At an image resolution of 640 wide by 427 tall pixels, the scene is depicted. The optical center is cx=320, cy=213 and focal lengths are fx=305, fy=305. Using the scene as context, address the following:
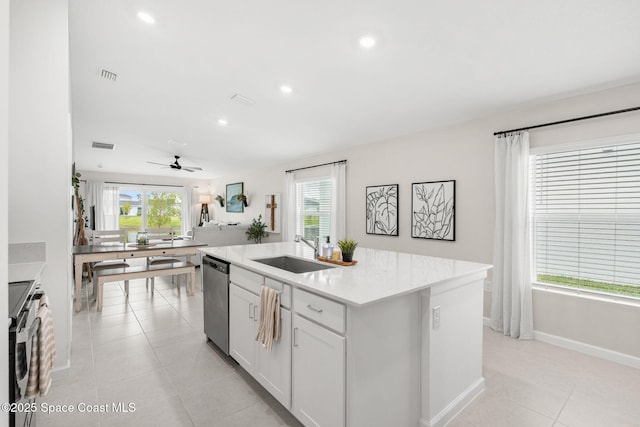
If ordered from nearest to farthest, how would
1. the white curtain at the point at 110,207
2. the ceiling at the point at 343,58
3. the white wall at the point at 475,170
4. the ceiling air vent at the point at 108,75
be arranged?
the ceiling at the point at 343,58 < the white wall at the point at 475,170 < the ceiling air vent at the point at 108,75 < the white curtain at the point at 110,207

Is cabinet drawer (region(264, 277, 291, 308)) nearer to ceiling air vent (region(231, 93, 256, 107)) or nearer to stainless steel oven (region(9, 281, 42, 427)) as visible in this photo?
stainless steel oven (region(9, 281, 42, 427))

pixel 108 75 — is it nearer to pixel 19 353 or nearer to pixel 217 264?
pixel 217 264

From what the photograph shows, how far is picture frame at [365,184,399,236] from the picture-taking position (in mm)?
4230

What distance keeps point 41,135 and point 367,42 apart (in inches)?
98.1

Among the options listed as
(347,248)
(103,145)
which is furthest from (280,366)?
(103,145)

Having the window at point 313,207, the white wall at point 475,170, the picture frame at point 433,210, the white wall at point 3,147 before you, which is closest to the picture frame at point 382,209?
the white wall at point 475,170

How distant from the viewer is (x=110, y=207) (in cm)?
838

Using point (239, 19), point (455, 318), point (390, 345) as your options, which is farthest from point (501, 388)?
point (239, 19)

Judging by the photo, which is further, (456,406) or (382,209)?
(382,209)

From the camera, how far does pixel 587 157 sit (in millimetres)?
2754

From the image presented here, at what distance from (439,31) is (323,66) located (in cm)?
103

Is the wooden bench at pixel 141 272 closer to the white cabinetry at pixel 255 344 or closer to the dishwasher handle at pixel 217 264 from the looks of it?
the dishwasher handle at pixel 217 264

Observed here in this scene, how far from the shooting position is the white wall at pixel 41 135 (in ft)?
6.93

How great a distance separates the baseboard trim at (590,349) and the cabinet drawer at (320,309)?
262 cm
